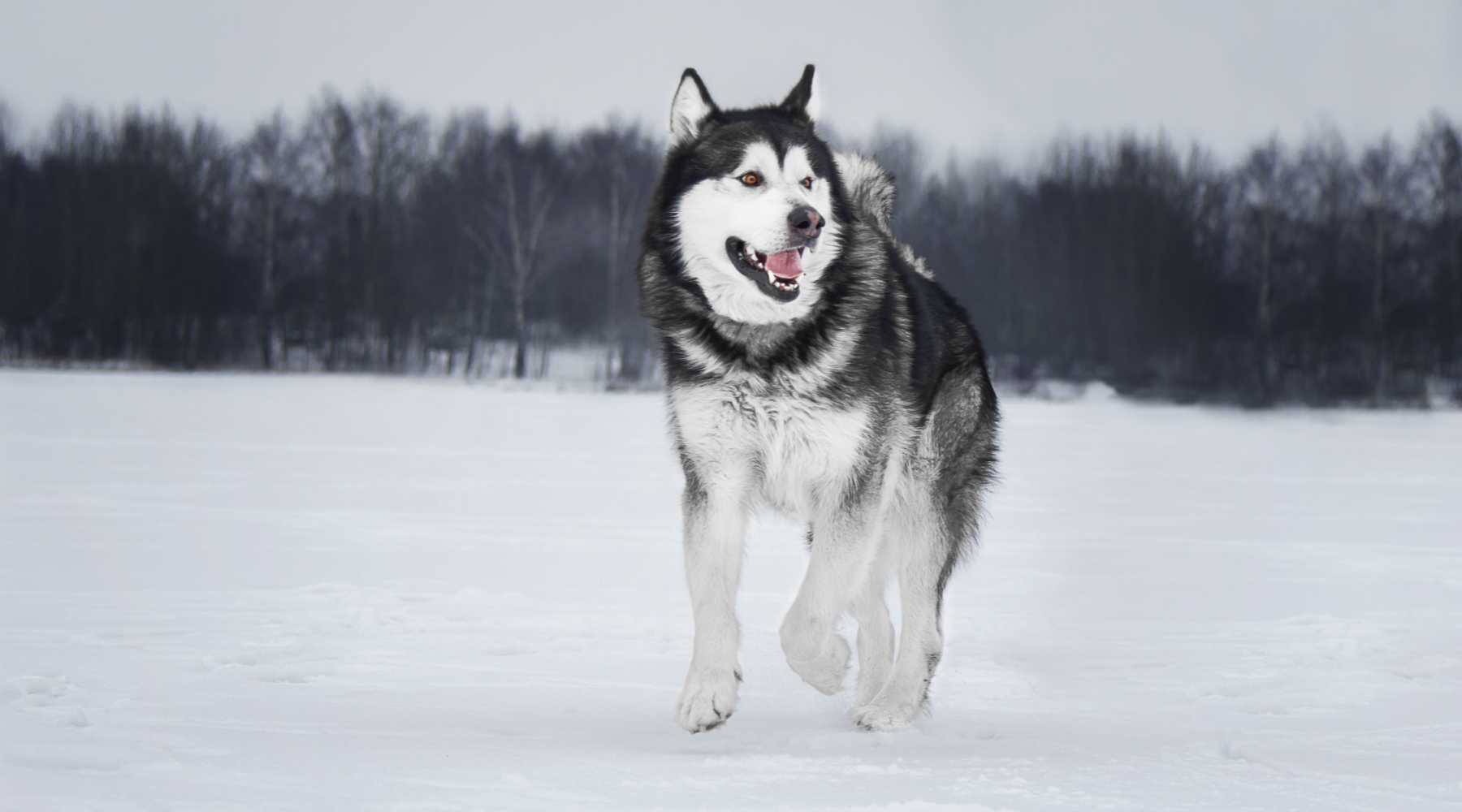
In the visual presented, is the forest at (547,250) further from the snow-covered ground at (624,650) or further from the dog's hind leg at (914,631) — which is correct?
the dog's hind leg at (914,631)

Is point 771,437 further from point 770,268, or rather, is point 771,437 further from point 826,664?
point 826,664

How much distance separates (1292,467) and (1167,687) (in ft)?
36.7

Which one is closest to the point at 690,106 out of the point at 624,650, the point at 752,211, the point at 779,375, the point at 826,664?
the point at 752,211

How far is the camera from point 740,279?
375 centimetres

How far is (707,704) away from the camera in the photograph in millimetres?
3656

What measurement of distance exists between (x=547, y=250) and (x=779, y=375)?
36.2m

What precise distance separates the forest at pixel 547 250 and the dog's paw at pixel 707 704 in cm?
3064

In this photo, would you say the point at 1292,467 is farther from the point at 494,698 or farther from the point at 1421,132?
the point at 1421,132

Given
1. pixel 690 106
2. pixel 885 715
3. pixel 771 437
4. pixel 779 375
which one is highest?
pixel 690 106

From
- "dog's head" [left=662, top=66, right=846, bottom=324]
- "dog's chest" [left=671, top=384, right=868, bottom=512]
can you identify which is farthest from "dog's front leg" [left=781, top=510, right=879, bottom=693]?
"dog's head" [left=662, top=66, right=846, bottom=324]

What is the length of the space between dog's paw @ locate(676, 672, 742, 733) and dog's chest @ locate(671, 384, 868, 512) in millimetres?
655

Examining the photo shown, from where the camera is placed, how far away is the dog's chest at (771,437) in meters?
3.72

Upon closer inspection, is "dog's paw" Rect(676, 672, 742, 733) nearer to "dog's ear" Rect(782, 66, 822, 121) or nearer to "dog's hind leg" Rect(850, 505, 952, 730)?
"dog's hind leg" Rect(850, 505, 952, 730)

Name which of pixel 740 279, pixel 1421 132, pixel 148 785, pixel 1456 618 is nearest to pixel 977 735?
pixel 740 279
